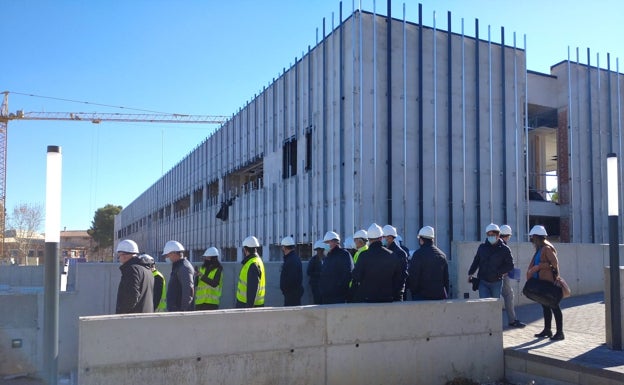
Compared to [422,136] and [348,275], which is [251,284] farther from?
[422,136]

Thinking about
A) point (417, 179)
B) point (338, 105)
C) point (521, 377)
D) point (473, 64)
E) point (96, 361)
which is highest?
point (473, 64)

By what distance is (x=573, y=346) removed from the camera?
755 centimetres

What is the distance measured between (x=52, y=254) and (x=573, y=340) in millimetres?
6774

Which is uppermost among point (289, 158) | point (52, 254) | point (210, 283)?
point (289, 158)

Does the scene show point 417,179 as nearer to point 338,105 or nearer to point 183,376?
point 338,105

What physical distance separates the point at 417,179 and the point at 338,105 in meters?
3.25

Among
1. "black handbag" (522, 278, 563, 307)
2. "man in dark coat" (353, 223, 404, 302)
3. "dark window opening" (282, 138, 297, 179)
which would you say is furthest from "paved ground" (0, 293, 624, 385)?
"dark window opening" (282, 138, 297, 179)

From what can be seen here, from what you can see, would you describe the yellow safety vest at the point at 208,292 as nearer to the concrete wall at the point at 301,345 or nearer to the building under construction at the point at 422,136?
the concrete wall at the point at 301,345

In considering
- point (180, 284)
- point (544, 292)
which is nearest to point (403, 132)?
point (544, 292)

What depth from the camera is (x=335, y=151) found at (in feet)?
57.2

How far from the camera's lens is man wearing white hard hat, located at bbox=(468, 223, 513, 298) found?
8.73 meters

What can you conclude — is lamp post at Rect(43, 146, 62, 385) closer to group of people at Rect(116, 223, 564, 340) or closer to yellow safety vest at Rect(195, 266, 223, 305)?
group of people at Rect(116, 223, 564, 340)

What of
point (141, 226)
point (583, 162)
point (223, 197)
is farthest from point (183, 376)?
point (141, 226)

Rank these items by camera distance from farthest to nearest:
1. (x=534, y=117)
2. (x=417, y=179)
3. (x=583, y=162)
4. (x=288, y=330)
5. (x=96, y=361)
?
(x=534, y=117)
(x=583, y=162)
(x=417, y=179)
(x=288, y=330)
(x=96, y=361)
